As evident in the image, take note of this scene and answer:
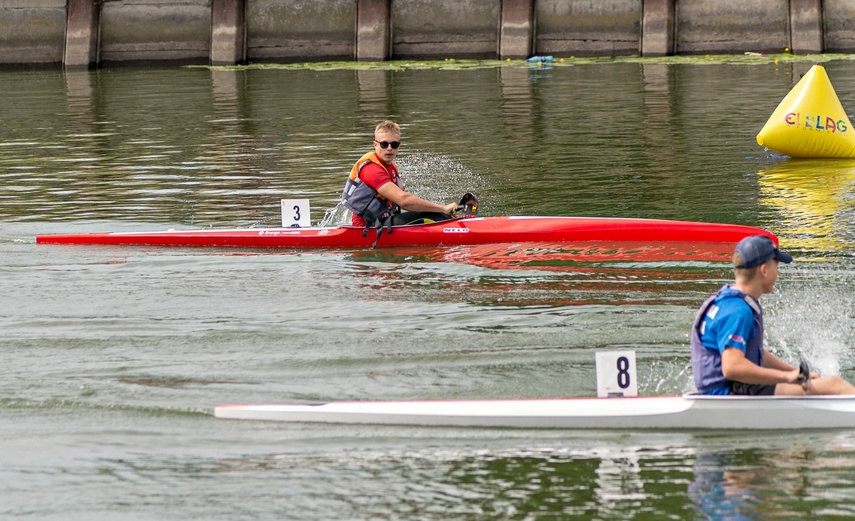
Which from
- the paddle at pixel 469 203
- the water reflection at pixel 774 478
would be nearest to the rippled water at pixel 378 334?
the water reflection at pixel 774 478

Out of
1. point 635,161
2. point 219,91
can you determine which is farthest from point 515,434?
point 219,91

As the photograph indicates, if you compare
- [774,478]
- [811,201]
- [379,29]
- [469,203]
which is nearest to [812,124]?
[811,201]

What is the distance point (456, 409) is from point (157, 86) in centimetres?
2289

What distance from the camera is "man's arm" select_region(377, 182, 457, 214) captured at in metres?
11.2

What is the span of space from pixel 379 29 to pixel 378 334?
2363 centimetres

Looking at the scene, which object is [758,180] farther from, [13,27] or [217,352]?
[13,27]

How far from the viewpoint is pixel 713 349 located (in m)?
6.15

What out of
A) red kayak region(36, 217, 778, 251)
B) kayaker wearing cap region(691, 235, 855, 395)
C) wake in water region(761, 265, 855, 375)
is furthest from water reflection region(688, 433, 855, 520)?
red kayak region(36, 217, 778, 251)

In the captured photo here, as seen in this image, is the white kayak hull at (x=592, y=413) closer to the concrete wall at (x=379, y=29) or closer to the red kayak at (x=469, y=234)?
the red kayak at (x=469, y=234)

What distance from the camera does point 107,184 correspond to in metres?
16.5

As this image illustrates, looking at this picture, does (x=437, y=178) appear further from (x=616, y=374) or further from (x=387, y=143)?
(x=616, y=374)

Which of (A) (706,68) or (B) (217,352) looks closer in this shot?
(B) (217,352)

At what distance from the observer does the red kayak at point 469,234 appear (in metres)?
11.2

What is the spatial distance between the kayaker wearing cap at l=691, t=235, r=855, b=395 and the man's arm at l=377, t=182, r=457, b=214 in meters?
5.36
